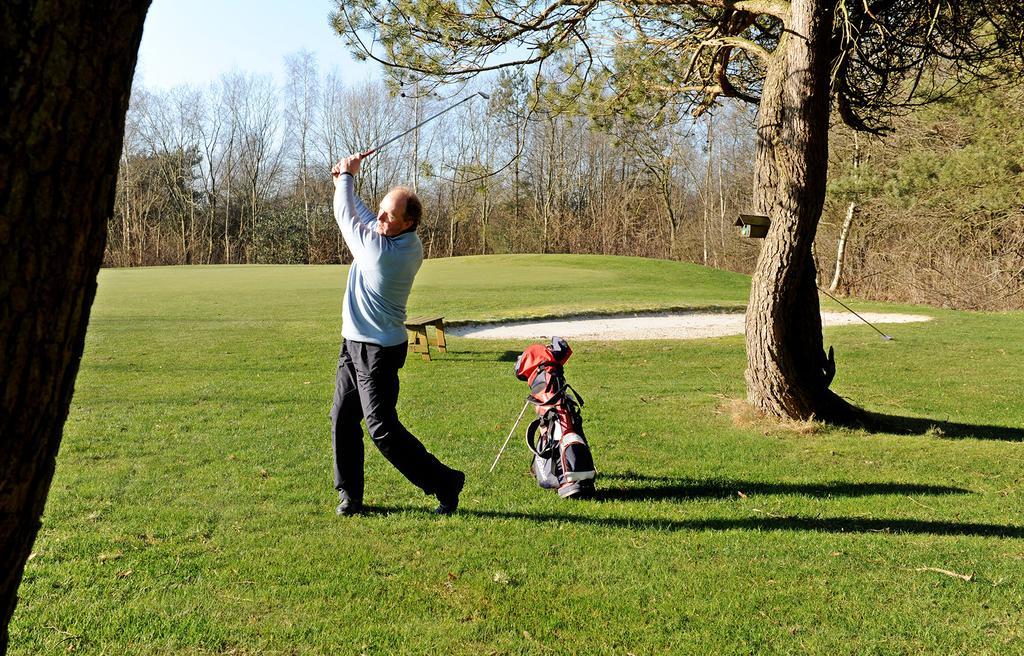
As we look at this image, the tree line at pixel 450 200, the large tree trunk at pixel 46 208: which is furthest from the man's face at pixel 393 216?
the tree line at pixel 450 200

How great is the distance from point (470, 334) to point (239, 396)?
7.21m

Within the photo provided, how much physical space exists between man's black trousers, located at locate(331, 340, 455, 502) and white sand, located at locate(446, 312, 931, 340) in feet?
33.5

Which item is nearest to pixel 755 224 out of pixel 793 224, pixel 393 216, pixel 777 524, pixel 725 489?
A: pixel 793 224

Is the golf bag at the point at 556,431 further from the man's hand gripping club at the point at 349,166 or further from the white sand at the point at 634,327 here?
the white sand at the point at 634,327

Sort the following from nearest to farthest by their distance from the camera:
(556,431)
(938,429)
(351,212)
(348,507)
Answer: (351,212)
(348,507)
(556,431)
(938,429)

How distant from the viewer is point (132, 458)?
22.0 feet

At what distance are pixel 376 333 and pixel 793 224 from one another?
4712 mm

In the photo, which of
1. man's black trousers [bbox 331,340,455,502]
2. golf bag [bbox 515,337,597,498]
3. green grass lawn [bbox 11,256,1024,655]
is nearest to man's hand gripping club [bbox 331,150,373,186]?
man's black trousers [bbox 331,340,455,502]

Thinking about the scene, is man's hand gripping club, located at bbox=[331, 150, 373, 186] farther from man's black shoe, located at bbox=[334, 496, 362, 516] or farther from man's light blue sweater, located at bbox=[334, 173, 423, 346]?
man's black shoe, located at bbox=[334, 496, 362, 516]

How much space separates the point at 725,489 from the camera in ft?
20.4

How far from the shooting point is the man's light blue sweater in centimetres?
512

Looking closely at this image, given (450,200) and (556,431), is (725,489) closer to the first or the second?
(556,431)

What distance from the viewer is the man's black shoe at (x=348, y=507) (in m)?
5.39

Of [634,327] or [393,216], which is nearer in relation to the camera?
[393,216]
